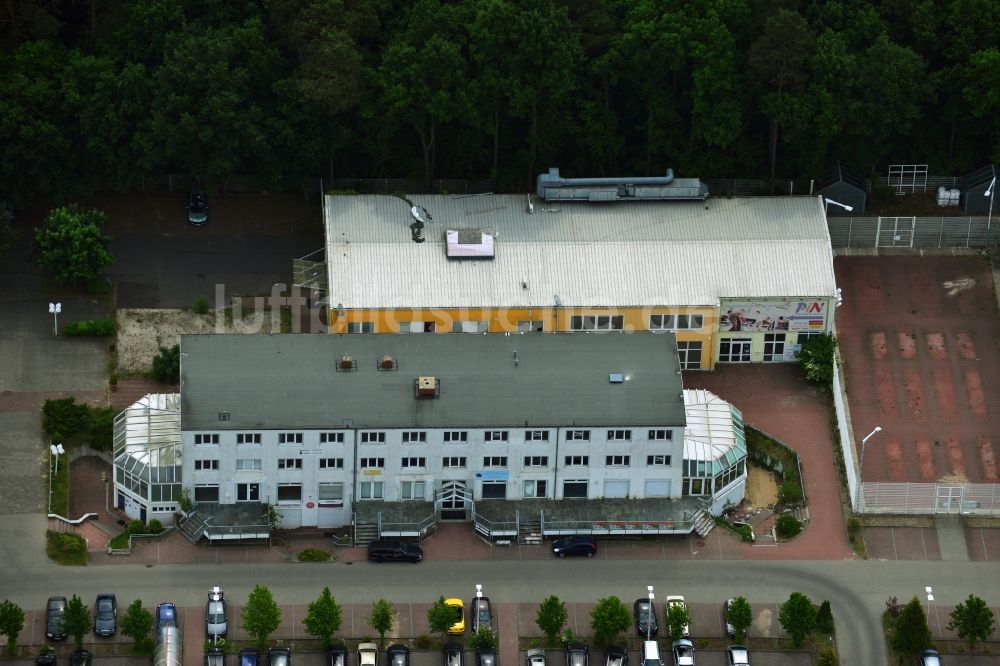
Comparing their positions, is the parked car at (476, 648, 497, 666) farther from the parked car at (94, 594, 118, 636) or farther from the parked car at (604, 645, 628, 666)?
the parked car at (94, 594, 118, 636)

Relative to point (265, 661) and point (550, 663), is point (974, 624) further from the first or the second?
point (265, 661)

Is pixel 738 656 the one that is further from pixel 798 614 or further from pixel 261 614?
pixel 261 614

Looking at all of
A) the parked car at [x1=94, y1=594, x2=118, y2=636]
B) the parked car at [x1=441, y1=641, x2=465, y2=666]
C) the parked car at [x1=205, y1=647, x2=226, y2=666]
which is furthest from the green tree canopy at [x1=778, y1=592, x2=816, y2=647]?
the parked car at [x1=94, y1=594, x2=118, y2=636]

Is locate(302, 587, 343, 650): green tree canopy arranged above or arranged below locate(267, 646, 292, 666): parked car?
above

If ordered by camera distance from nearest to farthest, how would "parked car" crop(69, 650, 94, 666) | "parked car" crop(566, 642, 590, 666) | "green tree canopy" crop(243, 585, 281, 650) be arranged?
1. "parked car" crop(69, 650, 94, 666)
2. "green tree canopy" crop(243, 585, 281, 650)
3. "parked car" crop(566, 642, 590, 666)

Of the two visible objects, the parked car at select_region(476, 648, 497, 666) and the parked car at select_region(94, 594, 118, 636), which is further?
the parked car at select_region(94, 594, 118, 636)

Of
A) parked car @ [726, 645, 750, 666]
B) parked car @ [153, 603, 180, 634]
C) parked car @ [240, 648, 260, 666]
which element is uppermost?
parked car @ [153, 603, 180, 634]

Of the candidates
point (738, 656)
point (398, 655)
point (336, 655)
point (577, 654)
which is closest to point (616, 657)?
point (577, 654)

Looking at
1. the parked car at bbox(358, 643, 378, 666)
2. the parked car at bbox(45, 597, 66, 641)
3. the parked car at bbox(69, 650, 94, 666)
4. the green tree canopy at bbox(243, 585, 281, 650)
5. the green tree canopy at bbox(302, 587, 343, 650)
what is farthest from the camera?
the parked car at bbox(45, 597, 66, 641)

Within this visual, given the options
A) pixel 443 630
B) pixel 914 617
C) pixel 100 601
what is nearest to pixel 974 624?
pixel 914 617
